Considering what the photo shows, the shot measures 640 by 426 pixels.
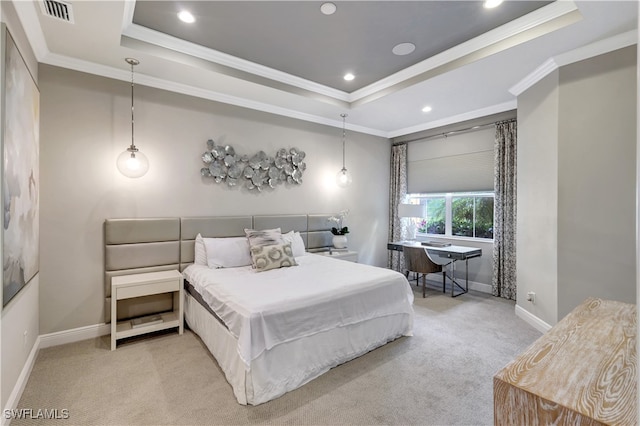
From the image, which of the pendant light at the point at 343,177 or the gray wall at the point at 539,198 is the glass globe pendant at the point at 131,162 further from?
the gray wall at the point at 539,198

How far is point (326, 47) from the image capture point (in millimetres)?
3145

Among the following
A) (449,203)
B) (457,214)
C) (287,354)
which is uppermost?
(449,203)

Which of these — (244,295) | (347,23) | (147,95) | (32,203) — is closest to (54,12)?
(147,95)

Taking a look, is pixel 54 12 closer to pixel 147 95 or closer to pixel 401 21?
pixel 147 95

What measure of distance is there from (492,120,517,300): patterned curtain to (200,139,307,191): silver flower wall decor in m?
2.89

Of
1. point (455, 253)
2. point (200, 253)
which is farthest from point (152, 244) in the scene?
point (455, 253)

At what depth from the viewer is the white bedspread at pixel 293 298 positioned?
217 cm

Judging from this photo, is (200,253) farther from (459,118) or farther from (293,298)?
(459,118)

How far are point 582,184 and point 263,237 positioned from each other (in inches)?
132

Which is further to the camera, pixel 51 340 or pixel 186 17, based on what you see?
pixel 51 340

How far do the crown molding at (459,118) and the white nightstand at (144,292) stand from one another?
451cm

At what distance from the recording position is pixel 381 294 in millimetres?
2936

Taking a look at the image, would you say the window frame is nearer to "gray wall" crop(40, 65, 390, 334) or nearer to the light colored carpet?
the light colored carpet

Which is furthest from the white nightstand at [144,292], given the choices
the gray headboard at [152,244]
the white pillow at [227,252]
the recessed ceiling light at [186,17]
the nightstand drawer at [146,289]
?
the recessed ceiling light at [186,17]
